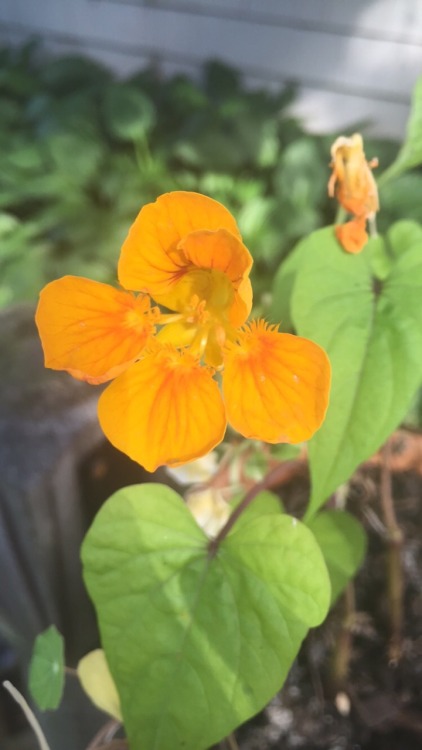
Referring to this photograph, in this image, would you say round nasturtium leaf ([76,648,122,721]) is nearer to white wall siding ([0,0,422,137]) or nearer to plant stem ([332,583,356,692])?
plant stem ([332,583,356,692])

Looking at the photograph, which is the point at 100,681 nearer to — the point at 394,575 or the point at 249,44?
the point at 394,575

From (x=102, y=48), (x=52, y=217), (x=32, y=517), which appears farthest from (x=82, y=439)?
(x=102, y=48)

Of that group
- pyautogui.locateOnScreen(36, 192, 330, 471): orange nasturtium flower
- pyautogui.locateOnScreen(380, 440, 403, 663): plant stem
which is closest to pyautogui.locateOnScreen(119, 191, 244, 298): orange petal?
pyautogui.locateOnScreen(36, 192, 330, 471): orange nasturtium flower

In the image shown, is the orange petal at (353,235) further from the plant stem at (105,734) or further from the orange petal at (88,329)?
the plant stem at (105,734)

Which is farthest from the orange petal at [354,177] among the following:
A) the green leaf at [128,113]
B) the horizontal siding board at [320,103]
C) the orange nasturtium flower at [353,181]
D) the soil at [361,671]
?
the horizontal siding board at [320,103]

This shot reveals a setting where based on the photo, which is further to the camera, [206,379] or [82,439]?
[82,439]

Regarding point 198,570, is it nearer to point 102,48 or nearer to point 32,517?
point 32,517
